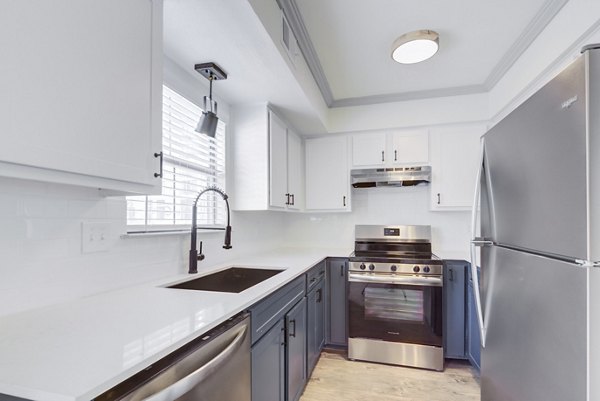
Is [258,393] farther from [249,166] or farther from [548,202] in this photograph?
[249,166]

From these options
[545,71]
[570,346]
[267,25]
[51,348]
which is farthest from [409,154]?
[51,348]

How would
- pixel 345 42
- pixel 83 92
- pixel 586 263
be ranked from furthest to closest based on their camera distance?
pixel 345 42, pixel 83 92, pixel 586 263

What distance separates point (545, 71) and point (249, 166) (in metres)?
2.12

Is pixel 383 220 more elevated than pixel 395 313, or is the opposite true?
pixel 383 220

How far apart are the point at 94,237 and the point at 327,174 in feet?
7.89

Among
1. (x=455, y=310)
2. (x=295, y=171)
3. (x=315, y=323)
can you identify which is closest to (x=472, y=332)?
(x=455, y=310)

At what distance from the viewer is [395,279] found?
2.65 metres

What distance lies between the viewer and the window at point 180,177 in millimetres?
1658

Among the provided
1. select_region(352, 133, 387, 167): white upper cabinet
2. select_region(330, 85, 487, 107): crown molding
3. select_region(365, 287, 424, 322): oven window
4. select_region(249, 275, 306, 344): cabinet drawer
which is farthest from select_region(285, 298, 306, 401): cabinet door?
select_region(330, 85, 487, 107): crown molding

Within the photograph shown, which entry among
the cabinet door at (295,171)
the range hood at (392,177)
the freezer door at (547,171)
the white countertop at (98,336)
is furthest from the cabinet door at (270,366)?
the range hood at (392,177)

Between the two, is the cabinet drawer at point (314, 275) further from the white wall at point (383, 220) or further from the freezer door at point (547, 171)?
the freezer door at point (547, 171)

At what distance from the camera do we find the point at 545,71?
1.96m

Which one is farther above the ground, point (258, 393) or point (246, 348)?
point (246, 348)

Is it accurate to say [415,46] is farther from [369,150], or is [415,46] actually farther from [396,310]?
[396,310]
